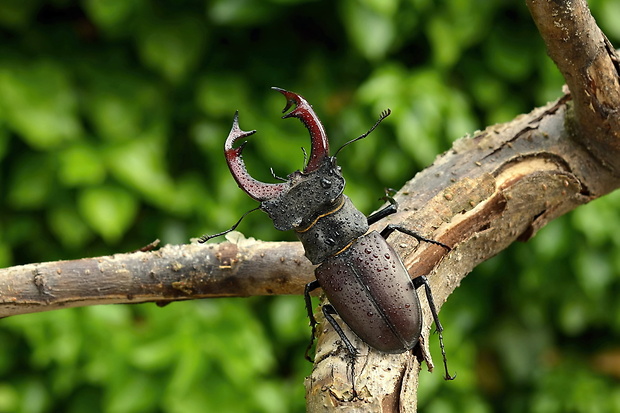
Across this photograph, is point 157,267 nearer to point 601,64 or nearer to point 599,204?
point 601,64

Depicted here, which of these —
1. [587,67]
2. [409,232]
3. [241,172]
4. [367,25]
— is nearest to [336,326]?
[409,232]

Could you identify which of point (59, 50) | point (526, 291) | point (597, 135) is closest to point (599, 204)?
point (526, 291)

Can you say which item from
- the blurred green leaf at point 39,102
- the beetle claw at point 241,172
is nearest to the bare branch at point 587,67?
the beetle claw at point 241,172

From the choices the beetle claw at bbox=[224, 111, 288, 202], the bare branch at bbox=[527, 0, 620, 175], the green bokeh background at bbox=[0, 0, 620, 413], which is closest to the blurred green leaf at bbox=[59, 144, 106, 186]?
the green bokeh background at bbox=[0, 0, 620, 413]

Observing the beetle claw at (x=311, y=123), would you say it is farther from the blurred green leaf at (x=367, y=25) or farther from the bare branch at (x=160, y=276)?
the blurred green leaf at (x=367, y=25)

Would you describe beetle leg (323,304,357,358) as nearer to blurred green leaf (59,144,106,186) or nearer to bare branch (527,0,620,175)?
bare branch (527,0,620,175)

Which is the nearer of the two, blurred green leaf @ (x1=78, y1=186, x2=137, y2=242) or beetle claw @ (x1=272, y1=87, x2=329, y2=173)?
beetle claw @ (x1=272, y1=87, x2=329, y2=173)

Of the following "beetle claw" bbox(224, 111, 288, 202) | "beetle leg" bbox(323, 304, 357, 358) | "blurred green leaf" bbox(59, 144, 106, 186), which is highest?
"blurred green leaf" bbox(59, 144, 106, 186)
